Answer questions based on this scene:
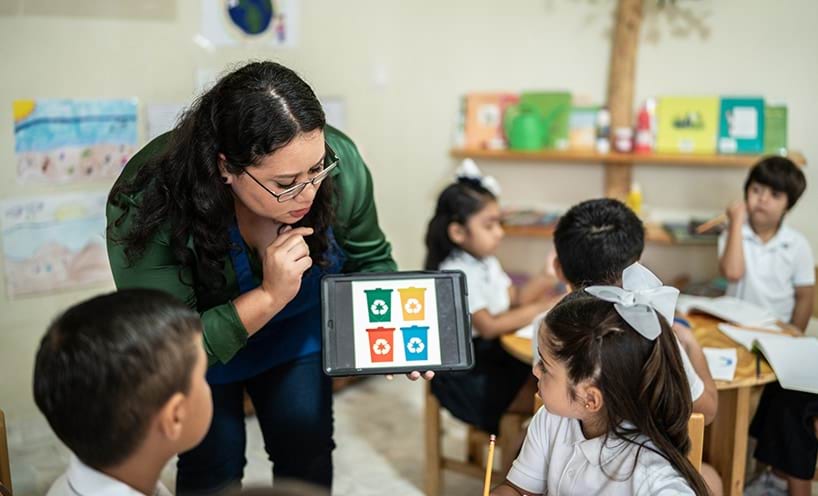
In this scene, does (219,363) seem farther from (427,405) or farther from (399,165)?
(399,165)

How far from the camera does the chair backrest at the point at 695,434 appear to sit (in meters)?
1.65

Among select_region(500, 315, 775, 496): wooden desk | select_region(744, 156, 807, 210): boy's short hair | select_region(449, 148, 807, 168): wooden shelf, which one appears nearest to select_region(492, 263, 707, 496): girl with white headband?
select_region(500, 315, 775, 496): wooden desk

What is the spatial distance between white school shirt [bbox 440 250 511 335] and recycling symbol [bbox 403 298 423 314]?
2.45ft

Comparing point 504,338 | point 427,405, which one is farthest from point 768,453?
point 427,405

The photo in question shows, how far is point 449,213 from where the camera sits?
2842 mm

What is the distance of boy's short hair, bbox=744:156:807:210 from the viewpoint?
298 cm

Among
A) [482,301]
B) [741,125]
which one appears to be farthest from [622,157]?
[482,301]

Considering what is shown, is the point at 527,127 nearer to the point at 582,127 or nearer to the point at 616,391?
the point at 582,127

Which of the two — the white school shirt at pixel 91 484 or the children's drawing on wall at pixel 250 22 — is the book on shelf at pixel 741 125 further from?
the white school shirt at pixel 91 484

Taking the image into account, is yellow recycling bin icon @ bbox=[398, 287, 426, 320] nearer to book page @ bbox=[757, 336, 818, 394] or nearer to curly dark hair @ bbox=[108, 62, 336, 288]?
curly dark hair @ bbox=[108, 62, 336, 288]

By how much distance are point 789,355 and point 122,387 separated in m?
1.77

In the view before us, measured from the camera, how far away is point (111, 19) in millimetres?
3080

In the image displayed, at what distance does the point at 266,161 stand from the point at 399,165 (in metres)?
2.51

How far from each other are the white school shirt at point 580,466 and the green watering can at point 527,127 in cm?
227
